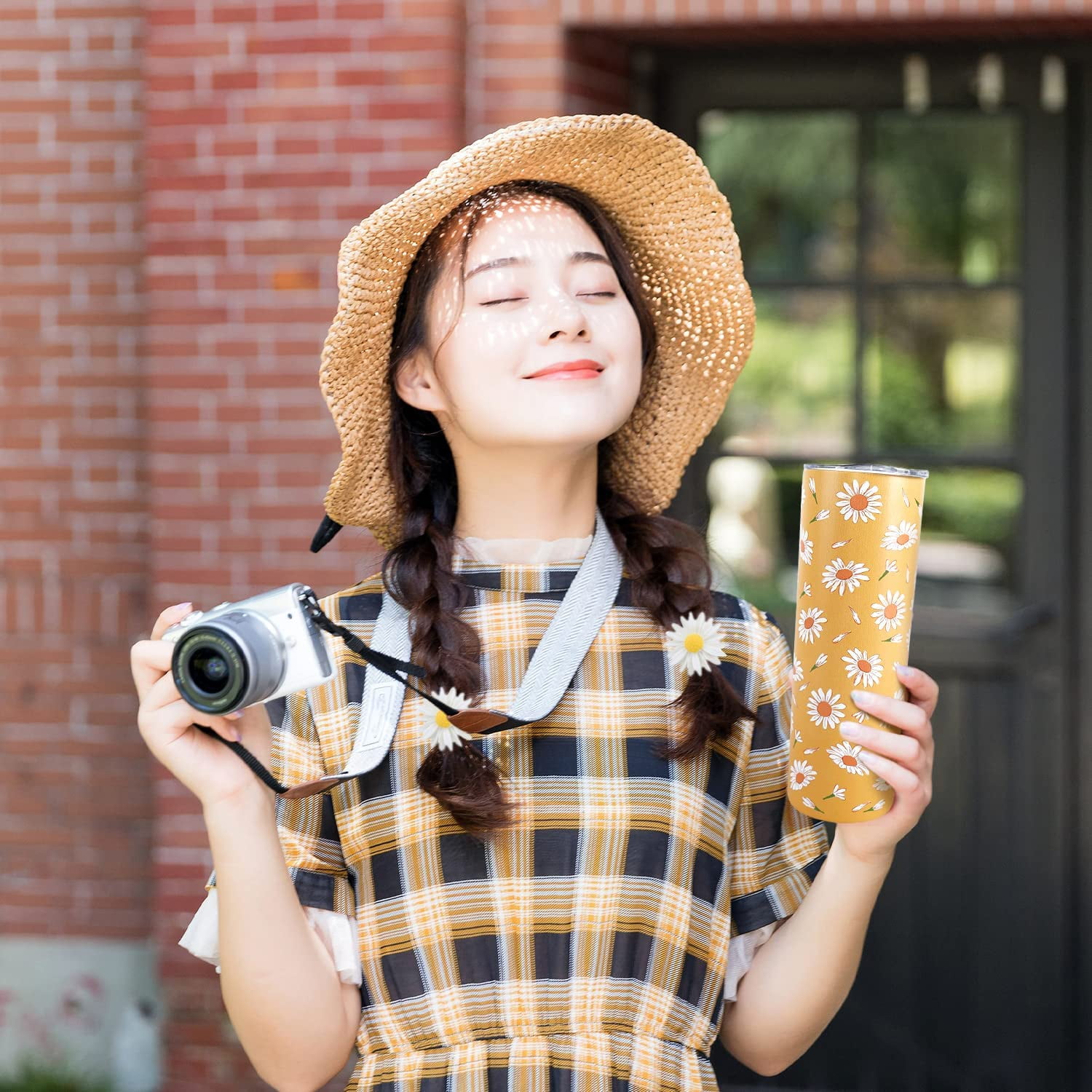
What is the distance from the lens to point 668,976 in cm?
158

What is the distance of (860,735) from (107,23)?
314 centimetres

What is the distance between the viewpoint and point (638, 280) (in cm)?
183

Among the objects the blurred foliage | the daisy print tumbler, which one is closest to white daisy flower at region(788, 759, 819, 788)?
the daisy print tumbler

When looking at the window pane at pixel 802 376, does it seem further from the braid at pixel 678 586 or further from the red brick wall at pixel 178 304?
the braid at pixel 678 586

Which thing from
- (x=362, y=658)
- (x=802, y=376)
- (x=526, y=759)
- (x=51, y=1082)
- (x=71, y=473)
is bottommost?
(x=51, y=1082)

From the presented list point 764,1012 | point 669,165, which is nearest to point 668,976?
point 764,1012

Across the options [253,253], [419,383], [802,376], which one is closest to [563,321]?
[419,383]

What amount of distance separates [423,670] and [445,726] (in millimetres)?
62

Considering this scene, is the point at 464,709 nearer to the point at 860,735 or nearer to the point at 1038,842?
the point at 860,735

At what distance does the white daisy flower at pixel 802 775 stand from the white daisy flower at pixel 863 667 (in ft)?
0.33

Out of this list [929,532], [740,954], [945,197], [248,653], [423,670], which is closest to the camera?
[248,653]

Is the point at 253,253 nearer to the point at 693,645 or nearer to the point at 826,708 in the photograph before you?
the point at 693,645

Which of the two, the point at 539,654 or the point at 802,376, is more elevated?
the point at 802,376

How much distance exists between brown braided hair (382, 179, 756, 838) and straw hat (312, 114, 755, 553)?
2cm
